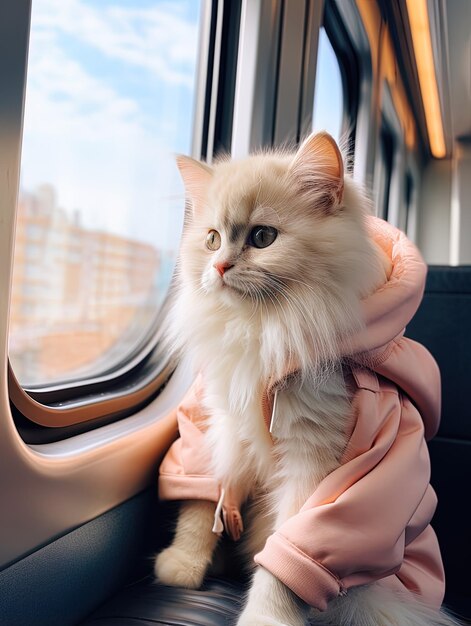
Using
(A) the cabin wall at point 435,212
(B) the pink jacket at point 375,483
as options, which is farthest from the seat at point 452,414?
(A) the cabin wall at point 435,212

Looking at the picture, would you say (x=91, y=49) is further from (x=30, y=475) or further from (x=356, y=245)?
(x=30, y=475)

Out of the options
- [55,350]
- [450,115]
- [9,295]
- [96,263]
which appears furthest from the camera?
[450,115]

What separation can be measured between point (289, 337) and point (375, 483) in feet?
0.81

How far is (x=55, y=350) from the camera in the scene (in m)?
1.12

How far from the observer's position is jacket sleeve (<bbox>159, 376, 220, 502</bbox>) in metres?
1.01

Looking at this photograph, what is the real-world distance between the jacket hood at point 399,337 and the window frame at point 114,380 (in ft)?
1.75

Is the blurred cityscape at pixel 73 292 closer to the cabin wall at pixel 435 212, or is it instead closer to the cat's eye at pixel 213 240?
the cat's eye at pixel 213 240

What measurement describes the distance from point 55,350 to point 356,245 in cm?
66

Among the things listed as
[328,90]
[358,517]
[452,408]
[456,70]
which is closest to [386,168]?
[456,70]

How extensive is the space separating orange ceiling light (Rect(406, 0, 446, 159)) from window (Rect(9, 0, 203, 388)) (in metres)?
1.84

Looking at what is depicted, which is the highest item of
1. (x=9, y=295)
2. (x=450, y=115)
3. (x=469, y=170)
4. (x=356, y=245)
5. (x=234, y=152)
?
(x=450, y=115)

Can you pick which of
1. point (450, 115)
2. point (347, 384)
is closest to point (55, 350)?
point (347, 384)

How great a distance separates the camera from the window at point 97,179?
1.04m

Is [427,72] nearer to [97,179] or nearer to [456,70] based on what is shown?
[456,70]
